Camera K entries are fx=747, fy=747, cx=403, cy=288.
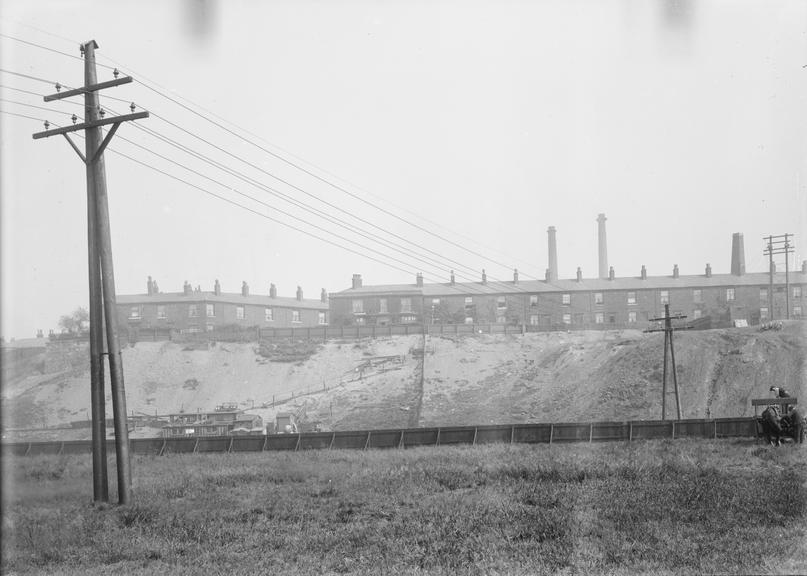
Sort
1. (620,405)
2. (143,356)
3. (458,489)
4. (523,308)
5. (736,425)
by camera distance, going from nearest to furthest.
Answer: (458,489) < (736,425) < (620,405) < (143,356) < (523,308)

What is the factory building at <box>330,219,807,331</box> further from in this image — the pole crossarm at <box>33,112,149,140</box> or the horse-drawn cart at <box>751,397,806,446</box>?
the pole crossarm at <box>33,112,149,140</box>

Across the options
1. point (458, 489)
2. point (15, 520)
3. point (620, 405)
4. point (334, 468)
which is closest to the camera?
point (15, 520)

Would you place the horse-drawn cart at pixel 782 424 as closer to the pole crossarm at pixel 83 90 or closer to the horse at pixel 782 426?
the horse at pixel 782 426

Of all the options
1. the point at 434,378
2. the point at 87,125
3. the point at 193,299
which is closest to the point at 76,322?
the point at 193,299

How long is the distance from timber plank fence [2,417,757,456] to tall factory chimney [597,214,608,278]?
57770 mm

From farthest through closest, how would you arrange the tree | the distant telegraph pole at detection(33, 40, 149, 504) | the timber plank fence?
the tree, the timber plank fence, the distant telegraph pole at detection(33, 40, 149, 504)

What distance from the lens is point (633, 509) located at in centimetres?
1204

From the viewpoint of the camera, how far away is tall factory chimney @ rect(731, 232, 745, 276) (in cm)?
7675

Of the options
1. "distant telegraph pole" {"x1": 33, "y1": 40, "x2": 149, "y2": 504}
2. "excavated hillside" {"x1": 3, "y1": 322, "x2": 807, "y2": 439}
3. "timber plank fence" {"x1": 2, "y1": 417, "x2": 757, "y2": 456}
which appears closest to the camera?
"distant telegraph pole" {"x1": 33, "y1": 40, "x2": 149, "y2": 504}

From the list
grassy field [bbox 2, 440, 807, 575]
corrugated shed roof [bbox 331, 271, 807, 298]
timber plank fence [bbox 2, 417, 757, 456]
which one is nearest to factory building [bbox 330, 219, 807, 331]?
corrugated shed roof [bbox 331, 271, 807, 298]

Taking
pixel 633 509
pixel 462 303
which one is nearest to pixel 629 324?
pixel 462 303

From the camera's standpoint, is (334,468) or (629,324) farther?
(629,324)

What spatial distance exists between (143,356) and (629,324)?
43600mm

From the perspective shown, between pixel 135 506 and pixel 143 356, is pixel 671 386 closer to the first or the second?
pixel 135 506
